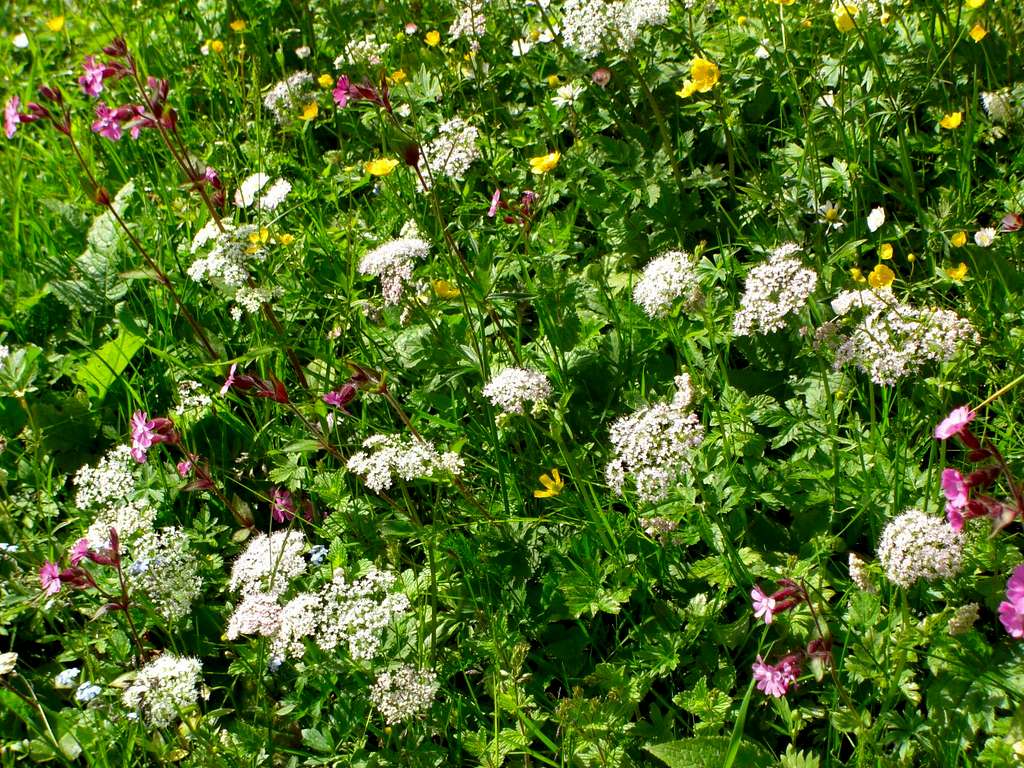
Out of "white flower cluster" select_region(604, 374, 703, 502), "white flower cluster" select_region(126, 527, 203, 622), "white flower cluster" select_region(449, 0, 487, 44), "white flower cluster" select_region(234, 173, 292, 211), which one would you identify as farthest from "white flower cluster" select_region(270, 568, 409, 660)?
"white flower cluster" select_region(449, 0, 487, 44)

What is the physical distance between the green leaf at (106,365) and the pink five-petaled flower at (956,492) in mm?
2741

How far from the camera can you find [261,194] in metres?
3.65

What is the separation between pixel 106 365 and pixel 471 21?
1.87 metres

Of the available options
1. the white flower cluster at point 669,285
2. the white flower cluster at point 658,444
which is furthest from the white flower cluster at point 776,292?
the white flower cluster at point 658,444

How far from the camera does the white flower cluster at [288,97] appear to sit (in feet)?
13.1

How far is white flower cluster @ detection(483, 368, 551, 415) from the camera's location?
2.47 metres

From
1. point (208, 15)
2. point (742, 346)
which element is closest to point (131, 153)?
point (208, 15)

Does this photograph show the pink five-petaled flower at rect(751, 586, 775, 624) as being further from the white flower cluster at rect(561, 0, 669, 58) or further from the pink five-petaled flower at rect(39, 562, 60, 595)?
the white flower cluster at rect(561, 0, 669, 58)

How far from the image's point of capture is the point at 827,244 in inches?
118

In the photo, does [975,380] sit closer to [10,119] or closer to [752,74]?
[752,74]

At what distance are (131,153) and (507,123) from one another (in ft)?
5.97

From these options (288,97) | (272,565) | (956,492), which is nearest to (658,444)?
(956,492)

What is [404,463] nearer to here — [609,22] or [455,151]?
[455,151]

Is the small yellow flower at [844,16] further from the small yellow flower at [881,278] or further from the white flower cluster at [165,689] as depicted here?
the white flower cluster at [165,689]
